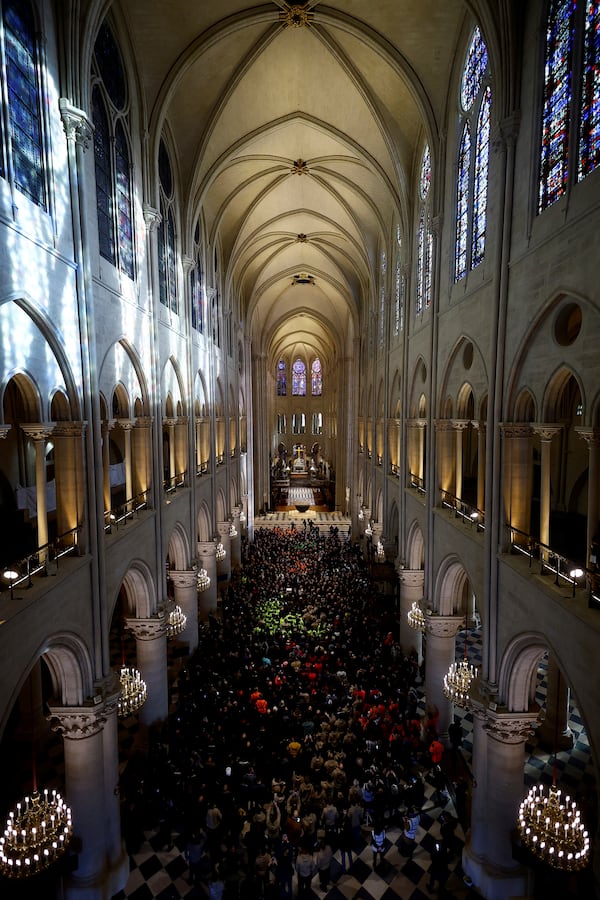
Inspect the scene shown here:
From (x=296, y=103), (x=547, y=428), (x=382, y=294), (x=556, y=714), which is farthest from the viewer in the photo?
(x=382, y=294)

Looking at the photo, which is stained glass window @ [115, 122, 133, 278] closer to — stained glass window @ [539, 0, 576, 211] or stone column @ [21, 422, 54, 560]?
stone column @ [21, 422, 54, 560]

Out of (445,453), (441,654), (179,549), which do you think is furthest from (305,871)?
(179,549)

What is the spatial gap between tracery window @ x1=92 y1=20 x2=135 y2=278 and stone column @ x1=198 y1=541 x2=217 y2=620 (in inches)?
466

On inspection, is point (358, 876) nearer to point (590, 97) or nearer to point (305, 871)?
point (305, 871)

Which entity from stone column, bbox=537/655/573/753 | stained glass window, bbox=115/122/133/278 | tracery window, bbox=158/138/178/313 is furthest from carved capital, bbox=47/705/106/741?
tracery window, bbox=158/138/178/313

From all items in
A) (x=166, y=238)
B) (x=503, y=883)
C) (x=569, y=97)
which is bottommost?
(x=503, y=883)

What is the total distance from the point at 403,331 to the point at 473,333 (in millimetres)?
7494

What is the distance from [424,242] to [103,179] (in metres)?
10.0

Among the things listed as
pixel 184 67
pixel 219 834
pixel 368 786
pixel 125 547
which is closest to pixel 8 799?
pixel 219 834

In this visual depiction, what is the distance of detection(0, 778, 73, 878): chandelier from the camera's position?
759cm

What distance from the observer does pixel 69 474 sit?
9102 mm

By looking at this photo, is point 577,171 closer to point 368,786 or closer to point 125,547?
point 125,547

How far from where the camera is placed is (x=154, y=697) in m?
13.9

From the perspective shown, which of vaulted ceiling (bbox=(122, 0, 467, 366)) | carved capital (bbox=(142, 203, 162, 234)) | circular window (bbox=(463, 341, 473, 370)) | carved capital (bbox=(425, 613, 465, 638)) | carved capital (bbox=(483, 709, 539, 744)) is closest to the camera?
carved capital (bbox=(483, 709, 539, 744))
